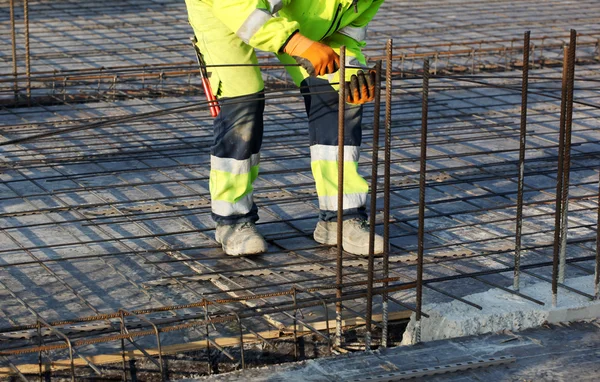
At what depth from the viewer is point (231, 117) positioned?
473 cm

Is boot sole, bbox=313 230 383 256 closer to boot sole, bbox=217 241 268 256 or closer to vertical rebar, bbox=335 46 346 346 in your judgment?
boot sole, bbox=217 241 268 256

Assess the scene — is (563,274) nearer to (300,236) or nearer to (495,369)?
(495,369)

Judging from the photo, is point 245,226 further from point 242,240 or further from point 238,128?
point 238,128

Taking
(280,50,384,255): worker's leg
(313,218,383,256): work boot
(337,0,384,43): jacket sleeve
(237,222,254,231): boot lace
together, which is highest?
(337,0,384,43): jacket sleeve

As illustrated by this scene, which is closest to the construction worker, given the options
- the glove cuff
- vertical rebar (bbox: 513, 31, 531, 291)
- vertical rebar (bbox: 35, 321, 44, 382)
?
the glove cuff

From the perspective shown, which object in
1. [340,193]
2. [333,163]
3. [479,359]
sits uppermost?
[340,193]

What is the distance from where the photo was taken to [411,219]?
17.5ft

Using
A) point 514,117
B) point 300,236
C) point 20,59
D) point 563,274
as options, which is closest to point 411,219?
point 300,236

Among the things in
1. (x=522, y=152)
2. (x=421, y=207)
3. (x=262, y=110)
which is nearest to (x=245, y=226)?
(x=262, y=110)

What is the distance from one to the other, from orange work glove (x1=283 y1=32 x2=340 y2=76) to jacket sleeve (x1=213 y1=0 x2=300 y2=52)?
0.12 feet

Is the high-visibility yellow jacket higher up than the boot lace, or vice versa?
the high-visibility yellow jacket

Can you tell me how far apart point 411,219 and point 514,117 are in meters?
2.35

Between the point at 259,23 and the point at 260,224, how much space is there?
1258 mm

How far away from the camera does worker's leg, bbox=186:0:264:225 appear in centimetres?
471
